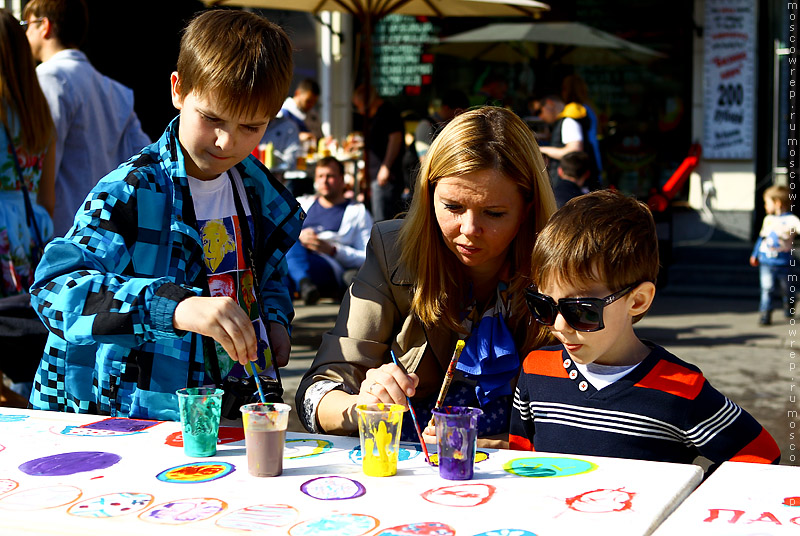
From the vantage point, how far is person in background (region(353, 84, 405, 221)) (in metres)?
9.35

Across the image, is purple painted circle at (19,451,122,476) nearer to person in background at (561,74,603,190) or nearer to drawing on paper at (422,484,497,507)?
drawing on paper at (422,484,497,507)

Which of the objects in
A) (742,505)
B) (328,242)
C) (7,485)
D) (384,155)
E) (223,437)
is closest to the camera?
(742,505)

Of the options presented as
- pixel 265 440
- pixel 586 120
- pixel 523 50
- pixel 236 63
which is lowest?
pixel 265 440

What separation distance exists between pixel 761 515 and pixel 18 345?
2.64 metres

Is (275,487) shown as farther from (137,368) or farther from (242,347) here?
(137,368)

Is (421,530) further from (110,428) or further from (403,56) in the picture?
(403,56)

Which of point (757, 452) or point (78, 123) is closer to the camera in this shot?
point (757, 452)

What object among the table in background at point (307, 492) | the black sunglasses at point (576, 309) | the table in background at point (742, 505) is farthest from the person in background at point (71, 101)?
the table in background at point (742, 505)

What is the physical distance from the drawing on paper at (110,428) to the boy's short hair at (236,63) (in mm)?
739

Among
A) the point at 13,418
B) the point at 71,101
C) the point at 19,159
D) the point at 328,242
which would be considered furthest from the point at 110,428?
the point at 328,242

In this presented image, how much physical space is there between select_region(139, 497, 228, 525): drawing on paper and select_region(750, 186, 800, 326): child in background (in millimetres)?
7261

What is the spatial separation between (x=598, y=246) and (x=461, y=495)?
737 millimetres

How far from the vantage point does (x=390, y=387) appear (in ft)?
6.34

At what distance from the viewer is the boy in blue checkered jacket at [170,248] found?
197 cm
